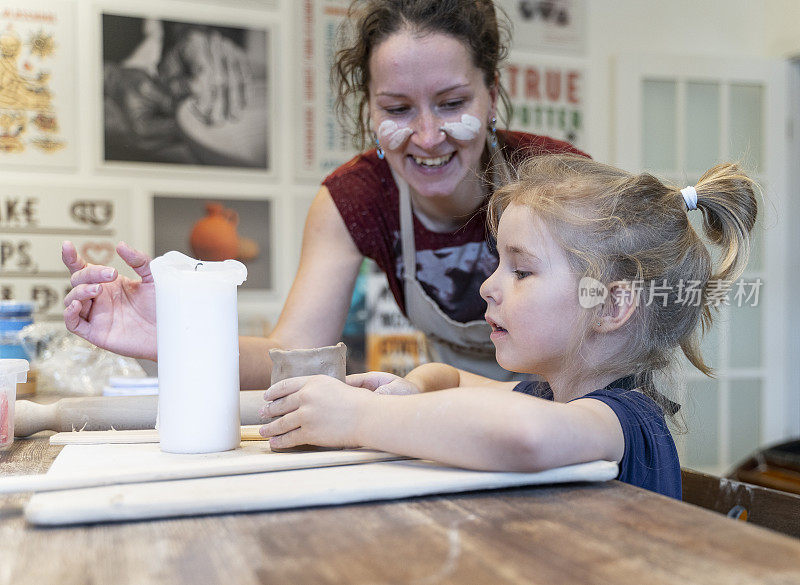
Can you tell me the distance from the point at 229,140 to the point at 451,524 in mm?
2721

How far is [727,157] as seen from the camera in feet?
11.9

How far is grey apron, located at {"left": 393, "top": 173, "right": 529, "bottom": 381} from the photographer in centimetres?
152

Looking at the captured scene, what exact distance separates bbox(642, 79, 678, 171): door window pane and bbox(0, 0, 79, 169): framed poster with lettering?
8.37ft

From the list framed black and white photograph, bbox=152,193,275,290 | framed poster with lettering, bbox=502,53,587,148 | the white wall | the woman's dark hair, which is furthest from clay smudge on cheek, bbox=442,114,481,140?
the white wall

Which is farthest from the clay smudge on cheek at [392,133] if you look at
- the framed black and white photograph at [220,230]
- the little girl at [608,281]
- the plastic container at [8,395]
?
the framed black and white photograph at [220,230]

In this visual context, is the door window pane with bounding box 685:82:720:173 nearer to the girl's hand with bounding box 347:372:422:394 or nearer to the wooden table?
the girl's hand with bounding box 347:372:422:394

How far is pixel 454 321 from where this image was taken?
1543mm

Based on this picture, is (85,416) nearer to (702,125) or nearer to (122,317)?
(122,317)

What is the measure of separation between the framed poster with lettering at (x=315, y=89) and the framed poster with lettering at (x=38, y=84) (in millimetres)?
880

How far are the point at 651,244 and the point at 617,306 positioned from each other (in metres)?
0.11

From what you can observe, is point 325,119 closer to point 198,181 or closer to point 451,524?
point 198,181

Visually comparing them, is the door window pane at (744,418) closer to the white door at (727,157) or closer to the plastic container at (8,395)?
the white door at (727,157)

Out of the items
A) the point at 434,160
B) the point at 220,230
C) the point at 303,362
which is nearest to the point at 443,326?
the point at 434,160

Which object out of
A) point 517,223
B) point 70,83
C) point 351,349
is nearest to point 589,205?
point 517,223
